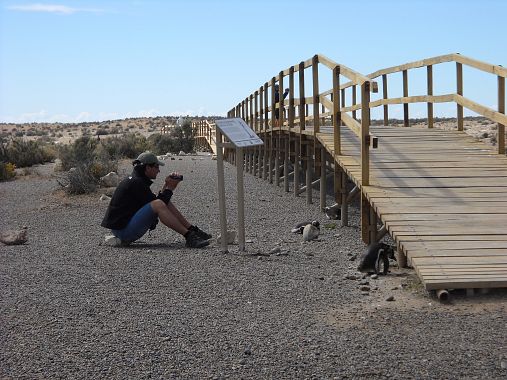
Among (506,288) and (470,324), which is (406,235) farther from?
(470,324)

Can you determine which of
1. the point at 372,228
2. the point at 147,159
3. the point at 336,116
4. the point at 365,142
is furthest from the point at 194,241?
the point at 336,116

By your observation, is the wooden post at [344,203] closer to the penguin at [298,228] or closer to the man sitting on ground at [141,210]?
the penguin at [298,228]

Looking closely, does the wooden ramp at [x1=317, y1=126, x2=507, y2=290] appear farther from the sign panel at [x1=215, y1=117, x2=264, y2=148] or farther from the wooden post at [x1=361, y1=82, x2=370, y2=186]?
the sign panel at [x1=215, y1=117, x2=264, y2=148]

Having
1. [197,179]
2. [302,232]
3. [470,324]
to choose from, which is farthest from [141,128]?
[470,324]

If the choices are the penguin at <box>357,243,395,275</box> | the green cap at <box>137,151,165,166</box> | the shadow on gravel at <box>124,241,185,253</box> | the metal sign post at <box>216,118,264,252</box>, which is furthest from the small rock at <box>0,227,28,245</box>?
the penguin at <box>357,243,395,275</box>

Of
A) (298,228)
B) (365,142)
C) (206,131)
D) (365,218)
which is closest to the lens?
(365,142)

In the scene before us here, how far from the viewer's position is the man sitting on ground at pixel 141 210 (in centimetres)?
962

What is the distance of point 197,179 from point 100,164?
8.90 ft

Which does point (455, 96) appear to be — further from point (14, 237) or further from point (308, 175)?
point (14, 237)

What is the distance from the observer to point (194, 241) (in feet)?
31.4

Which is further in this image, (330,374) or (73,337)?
(73,337)

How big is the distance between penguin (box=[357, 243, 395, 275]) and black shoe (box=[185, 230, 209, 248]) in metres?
2.34

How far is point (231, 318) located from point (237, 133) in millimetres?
3476

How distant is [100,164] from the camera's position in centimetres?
1964
